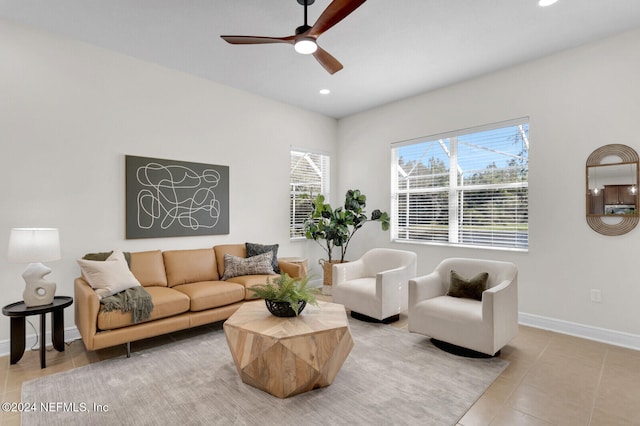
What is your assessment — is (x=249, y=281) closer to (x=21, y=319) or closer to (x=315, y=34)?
(x=21, y=319)

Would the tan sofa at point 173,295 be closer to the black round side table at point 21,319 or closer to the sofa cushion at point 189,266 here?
the sofa cushion at point 189,266

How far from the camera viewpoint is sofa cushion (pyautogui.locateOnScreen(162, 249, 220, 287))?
150 inches

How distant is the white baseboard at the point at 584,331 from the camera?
128 inches

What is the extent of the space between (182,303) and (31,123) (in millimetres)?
2273

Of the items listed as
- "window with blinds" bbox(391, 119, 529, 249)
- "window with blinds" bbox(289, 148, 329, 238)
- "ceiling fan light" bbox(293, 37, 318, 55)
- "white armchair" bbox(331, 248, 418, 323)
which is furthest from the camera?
"window with blinds" bbox(289, 148, 329, 238)

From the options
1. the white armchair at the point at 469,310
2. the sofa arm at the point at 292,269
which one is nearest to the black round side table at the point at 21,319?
the sofa arm at the point at 292,269

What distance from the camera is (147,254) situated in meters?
3.70

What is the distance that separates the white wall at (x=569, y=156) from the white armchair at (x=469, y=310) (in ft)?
3.18

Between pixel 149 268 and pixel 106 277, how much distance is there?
629 mm

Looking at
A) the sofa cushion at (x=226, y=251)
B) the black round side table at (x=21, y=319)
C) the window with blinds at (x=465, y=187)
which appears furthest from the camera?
the sofa cushion at (x=226, y=251)

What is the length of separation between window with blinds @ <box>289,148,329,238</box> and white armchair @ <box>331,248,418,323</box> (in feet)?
4.93

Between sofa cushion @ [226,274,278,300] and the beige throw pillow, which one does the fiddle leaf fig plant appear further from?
the beige throw pillow

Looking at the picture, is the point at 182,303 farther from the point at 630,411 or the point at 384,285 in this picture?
the point at 630,411

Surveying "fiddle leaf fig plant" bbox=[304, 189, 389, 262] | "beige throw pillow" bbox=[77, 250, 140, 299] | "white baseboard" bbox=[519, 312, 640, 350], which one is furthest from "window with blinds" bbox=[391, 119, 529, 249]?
"beige throw pillow" bbox=[77, 250, 140, 299]
